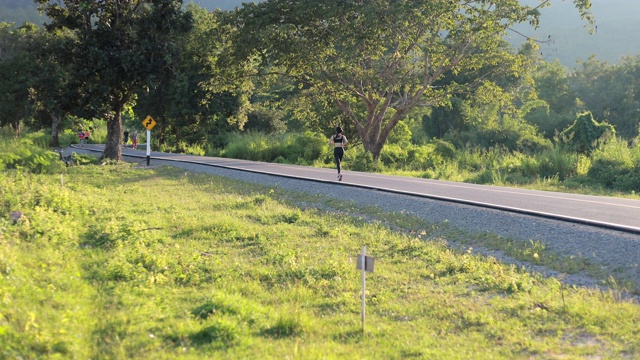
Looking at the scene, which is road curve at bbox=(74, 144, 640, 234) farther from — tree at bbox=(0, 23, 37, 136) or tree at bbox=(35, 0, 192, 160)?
tree at bbox=(0, 23, 37, 136)

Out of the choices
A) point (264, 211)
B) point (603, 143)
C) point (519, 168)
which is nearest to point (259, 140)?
point (519, 168)

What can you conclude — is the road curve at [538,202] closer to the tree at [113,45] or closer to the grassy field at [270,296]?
the grassy field at [270,296]

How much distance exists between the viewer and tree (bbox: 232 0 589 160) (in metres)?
26.4

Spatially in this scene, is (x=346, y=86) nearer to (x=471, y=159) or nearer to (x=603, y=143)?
(x=471, y=159)

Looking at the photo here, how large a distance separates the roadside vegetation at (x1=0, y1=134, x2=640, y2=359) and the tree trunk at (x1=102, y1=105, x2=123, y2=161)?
52.7 ft

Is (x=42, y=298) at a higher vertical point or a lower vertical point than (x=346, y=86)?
Answer: lower

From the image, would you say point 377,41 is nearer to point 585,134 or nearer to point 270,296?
point 585,134

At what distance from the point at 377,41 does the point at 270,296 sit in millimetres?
23222

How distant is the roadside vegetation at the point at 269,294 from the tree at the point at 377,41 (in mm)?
16930

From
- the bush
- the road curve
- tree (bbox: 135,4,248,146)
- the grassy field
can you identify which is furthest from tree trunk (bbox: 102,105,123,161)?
the grassy field

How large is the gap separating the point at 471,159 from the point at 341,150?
12.7 meters

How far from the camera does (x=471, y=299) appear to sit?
673 cm

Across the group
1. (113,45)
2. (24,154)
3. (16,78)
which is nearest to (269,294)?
(24,154)

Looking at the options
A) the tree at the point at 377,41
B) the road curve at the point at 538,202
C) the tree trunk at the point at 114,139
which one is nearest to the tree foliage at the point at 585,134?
the tree at the point at 377,41
